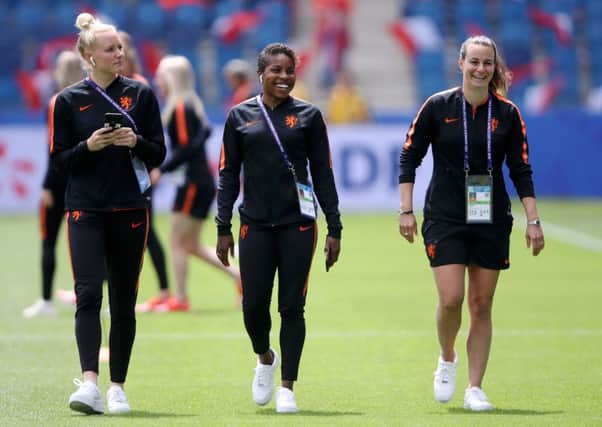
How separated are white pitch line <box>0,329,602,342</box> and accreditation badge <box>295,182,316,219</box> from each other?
356 centimetres

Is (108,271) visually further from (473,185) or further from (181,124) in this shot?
(181,124)

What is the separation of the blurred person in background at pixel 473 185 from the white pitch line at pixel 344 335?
11.1 ft

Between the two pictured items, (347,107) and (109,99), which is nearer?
Answer: (109,99)

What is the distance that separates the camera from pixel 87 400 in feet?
25.8

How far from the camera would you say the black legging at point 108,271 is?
8031 mm

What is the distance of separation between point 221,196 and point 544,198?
18.0 m

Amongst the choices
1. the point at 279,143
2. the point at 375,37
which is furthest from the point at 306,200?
the point at 375,37

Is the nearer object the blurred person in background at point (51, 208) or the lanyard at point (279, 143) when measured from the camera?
the lanyard at point (279, 143)

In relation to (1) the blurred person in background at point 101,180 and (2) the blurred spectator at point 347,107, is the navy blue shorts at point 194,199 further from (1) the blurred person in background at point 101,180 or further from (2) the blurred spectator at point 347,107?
(2) the blurred spectator at point 347,107

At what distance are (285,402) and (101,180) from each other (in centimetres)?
158

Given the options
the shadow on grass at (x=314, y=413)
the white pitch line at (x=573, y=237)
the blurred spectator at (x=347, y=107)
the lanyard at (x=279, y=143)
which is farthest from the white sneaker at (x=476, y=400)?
the blurred spectator at (x=347, y=107)

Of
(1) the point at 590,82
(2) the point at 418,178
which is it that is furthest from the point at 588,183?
(1) the point at 590,82

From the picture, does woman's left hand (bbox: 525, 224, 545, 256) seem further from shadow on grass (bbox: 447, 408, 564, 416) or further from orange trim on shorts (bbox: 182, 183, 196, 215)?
orange trim on shorts (bbox: 182, 183, 196, 215)

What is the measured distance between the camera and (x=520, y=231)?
2108 cm
